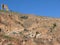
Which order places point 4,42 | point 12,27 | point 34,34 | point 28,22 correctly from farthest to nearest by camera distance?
point 28,22 < point 12,27 < point 34,34 < point 4,42

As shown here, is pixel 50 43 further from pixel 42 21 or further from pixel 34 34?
pixel 42 21

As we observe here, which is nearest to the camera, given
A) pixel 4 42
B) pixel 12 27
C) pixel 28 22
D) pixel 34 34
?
pixel 4 42

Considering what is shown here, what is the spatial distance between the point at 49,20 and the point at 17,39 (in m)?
11.8

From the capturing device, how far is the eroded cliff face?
2973cm

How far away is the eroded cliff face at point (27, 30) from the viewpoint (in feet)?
97.5

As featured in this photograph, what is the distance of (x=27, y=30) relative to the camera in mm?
34625

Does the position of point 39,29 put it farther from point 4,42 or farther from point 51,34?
point 4,42

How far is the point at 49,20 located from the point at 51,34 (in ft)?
22.6

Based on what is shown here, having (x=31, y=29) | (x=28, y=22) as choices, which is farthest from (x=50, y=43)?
(x=28, y=22)

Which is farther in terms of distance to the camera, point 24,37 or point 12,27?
point 12,27

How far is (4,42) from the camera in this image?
2847cm

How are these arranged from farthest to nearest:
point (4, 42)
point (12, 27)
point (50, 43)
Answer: point (12, 27), point (50, 43), point (4, 42)

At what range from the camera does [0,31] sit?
106ft

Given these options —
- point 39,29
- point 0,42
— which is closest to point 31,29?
point 39,29
